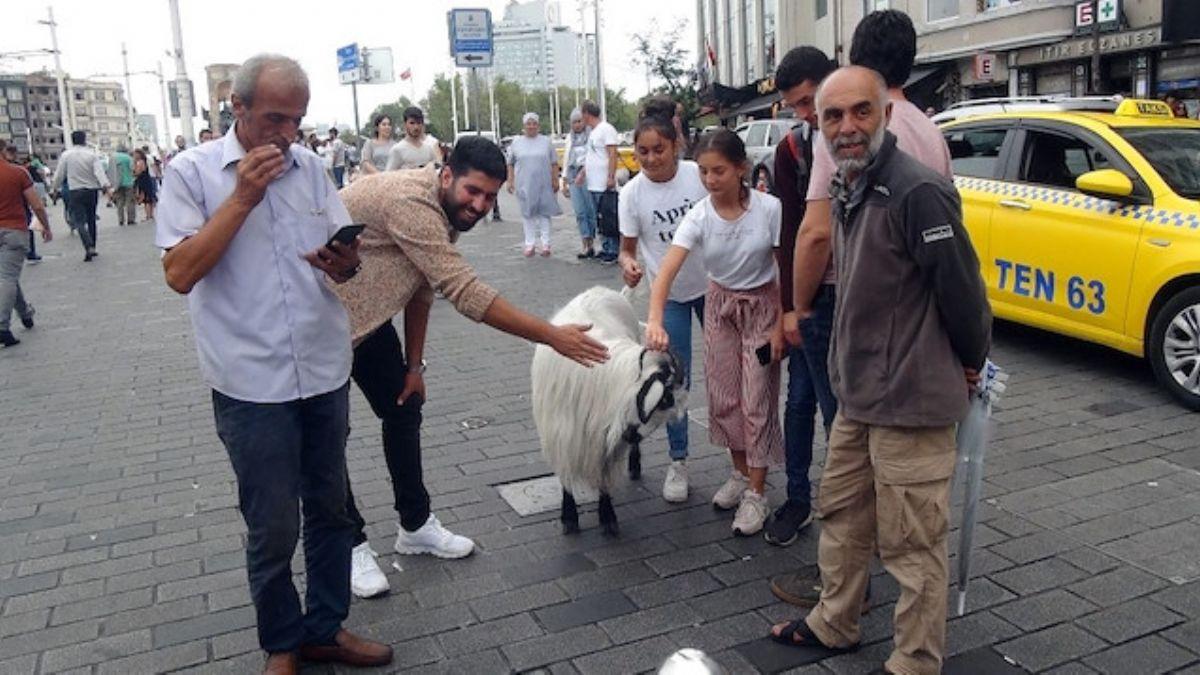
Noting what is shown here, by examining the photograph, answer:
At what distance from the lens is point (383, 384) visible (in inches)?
160

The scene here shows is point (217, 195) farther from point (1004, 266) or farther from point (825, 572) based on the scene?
point (1004, 266)

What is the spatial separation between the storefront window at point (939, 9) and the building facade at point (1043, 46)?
0.09 ft

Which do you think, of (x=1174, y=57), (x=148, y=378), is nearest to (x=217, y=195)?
(x=148, y=378)

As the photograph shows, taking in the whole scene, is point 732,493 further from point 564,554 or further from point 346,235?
point 346,235

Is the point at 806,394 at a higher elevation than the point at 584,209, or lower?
lower

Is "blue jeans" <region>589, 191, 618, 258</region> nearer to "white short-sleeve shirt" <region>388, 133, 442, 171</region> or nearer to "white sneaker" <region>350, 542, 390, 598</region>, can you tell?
"white short-sleeve shirt" <region>388, 133, 442, 171</region>

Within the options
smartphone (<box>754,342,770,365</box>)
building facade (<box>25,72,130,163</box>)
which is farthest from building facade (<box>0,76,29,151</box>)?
smartphone (<box>754,342,770,365</box>)

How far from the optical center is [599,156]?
1284cm

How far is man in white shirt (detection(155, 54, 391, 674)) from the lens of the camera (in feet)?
9.41

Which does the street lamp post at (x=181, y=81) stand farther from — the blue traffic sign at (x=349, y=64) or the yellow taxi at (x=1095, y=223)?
the yellow taxi at (x=1095, y=223)

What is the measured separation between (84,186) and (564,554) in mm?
15018

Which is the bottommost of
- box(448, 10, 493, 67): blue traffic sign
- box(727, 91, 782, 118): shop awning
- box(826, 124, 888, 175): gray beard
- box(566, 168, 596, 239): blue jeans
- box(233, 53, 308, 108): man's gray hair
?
box(566, 168, 596, 239): blue jeans

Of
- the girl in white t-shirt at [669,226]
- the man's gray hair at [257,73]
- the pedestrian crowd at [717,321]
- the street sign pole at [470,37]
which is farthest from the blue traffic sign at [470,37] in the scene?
the man's gray hair at [257,73]

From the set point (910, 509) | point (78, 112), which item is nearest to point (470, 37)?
point (910, 509)
